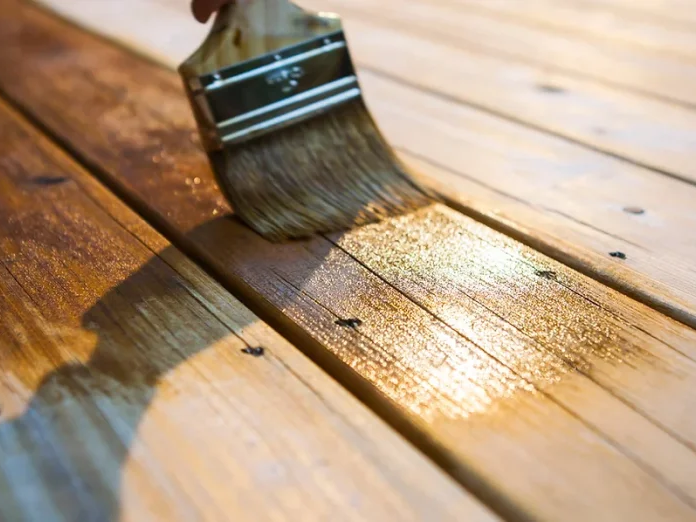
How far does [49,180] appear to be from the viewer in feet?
2.98

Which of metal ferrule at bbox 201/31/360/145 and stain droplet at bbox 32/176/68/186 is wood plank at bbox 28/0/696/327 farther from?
stain droplet at bbox 32/176/68/186

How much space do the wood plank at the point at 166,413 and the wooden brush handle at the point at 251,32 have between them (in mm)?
195

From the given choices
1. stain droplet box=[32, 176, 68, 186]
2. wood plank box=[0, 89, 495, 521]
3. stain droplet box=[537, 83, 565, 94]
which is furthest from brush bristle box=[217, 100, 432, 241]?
stain droplet box=[537, 83, 565, 94]

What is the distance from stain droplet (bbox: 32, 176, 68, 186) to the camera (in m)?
0.90

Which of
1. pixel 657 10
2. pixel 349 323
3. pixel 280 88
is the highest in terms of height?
pixel 280 88

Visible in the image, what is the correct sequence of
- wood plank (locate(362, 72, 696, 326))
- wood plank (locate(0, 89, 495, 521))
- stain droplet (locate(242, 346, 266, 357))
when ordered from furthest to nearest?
wood plank (locate(362, 72, 696, 326)) → stain droplet (locate(242, 346, 266, 357)) → wood plank (locate(0, 89, 495, 521))

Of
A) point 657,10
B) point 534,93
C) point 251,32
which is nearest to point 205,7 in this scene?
point 251,32

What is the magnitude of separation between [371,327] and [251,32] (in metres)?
0.35

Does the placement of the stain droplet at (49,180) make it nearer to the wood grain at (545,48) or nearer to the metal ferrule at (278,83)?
the metal ferrule at (278,83)

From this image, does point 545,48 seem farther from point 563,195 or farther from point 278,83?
point 278,83

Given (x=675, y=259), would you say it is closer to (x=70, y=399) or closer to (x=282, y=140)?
(x=282, y=140)

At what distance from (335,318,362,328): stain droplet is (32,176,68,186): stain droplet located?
44 centimetres

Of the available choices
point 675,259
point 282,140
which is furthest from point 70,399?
point 675,259

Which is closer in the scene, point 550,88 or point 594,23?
point 550,88
